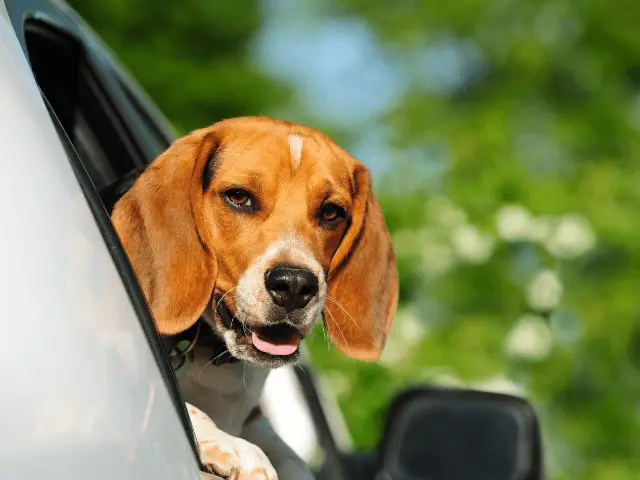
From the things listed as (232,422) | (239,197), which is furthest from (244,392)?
(239,197)

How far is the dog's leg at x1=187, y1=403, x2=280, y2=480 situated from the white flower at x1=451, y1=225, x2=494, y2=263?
22.8ft

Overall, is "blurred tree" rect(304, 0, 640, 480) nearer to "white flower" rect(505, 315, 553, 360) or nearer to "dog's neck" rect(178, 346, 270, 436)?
"white flower" rect(505, 315, 553, 360)

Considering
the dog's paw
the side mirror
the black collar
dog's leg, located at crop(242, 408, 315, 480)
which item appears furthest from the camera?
dog's leg, located at crop(242, 408, 315, 480)

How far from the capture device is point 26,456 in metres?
1.02

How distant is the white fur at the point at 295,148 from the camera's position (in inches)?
85.2

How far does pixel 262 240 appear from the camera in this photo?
81.4 inches

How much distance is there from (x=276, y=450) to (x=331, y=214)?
0.51 meters

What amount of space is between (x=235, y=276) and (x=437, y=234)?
687cm

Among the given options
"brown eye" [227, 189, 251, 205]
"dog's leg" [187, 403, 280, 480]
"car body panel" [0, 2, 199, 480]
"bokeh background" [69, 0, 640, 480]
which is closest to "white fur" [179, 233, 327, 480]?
"dog's leg" [187, 403, 280, 480]

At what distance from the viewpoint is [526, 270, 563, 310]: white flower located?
27.8 ft

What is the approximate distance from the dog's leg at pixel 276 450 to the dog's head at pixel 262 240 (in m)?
0.23

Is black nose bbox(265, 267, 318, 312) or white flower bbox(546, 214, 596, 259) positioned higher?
black nose bbox(265, 267, 318, 312)

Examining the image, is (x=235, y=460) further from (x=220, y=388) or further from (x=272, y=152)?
(x=272, y=152)

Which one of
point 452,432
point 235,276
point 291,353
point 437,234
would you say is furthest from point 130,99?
point 437,234
